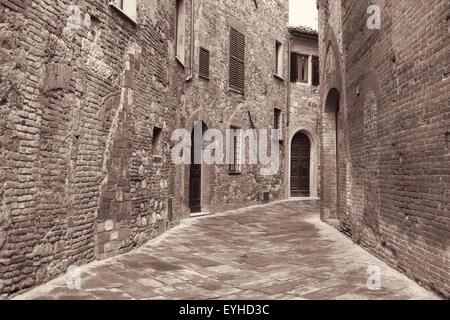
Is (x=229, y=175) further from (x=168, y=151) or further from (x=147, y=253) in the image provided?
(x=147, y=253)

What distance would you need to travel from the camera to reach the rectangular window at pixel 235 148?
12.6 m

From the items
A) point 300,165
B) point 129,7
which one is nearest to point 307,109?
point 300,165

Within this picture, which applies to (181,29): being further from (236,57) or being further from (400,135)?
(400,135)

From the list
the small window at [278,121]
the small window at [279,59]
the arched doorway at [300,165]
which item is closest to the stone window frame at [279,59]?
the small window at [279,59]

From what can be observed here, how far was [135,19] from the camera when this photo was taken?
6336 millimetres

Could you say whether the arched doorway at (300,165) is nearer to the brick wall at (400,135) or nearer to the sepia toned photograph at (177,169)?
the sepia toned photograph at (177,169)

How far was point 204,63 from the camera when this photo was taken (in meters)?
11.2

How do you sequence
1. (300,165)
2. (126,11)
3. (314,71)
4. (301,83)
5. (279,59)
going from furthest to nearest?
(314,71) < (301,83) < (300,165) < (279,59) < (126,11)

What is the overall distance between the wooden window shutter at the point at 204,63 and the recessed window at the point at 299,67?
21.4 ft

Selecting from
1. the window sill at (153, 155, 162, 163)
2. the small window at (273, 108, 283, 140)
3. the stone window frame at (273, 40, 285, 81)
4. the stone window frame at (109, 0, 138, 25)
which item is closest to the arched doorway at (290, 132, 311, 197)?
the small window at (273, 108, 283, 140)

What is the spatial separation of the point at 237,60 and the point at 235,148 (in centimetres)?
280

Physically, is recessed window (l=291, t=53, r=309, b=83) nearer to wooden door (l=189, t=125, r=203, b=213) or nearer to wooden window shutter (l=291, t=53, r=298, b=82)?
wooden window shutter (l=291, t=53, r=298, b=82)

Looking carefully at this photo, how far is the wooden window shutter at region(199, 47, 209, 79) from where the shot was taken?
1104 centimetres

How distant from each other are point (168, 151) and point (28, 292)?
4759 millimetres
